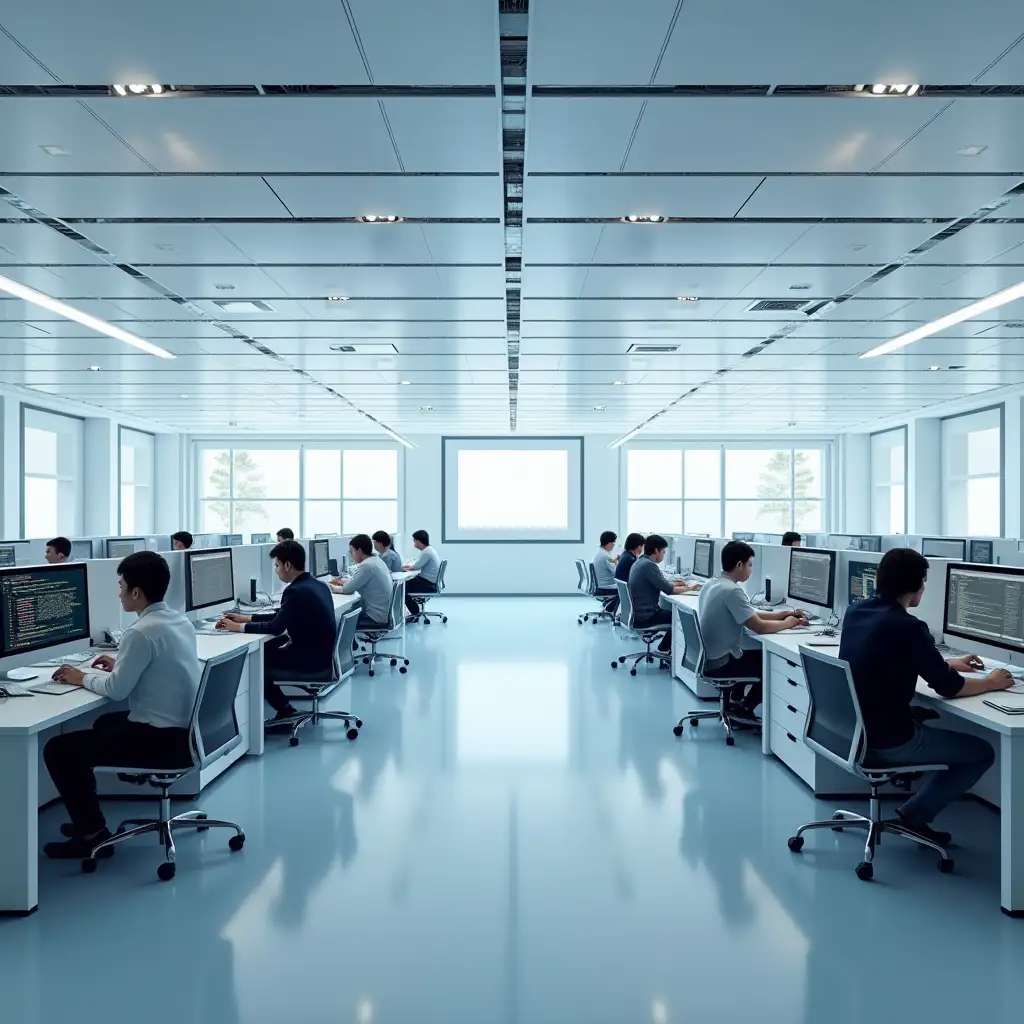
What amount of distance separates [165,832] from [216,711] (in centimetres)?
52

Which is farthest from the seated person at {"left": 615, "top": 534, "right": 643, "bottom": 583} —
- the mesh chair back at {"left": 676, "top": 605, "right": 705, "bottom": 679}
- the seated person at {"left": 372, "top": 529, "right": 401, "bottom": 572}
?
the mesh chair back at {"left": 676, "top": 605, "right": 705, "bottom": 679}

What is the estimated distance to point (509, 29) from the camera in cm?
277

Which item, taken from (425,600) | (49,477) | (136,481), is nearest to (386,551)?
(425,600)

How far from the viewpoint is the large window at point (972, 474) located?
37.2 ft

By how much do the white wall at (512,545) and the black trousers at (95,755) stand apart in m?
11.5

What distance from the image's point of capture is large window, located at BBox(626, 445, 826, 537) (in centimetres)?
1529

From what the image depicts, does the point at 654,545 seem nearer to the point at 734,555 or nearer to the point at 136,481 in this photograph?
the point at 734,555

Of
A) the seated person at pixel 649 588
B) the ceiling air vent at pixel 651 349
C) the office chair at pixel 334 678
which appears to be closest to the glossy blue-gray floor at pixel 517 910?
the office chair at pixel 334 678

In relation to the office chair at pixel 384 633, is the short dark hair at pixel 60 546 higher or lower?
higher

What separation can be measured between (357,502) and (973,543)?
10.8 meters

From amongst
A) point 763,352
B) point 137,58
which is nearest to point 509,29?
point 137,58

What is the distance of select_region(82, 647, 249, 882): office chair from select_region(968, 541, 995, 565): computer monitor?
6.99 meters

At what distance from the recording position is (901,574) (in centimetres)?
331

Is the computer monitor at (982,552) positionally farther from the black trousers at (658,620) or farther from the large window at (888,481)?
the large window at (888,481)
